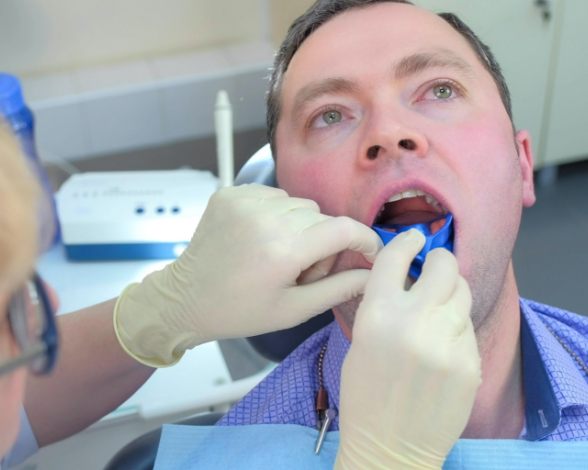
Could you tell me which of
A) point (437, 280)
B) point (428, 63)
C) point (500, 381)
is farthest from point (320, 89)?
point (500, 381)

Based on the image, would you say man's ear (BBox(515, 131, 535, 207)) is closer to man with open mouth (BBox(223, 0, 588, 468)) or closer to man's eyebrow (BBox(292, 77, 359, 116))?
man with open mouth (BBox(223, 0, 588, 468))

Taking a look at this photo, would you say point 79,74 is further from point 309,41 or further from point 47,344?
point 47,344

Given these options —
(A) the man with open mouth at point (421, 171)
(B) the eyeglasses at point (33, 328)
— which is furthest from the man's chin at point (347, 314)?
(B) the eyeglasses at point (33, 328)

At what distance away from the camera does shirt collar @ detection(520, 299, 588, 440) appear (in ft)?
3.59

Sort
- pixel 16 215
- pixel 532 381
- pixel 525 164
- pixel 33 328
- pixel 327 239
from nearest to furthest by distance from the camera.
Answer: pixel 16 215
pixel 33 328
pixel 327 239
pixel 532 381
pixel 525 164

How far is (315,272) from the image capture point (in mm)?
1067

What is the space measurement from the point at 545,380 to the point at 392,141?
45 cm

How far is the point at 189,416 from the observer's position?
4.51 ft

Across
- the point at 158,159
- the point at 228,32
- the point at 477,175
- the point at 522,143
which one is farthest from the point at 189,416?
the point at 228,32

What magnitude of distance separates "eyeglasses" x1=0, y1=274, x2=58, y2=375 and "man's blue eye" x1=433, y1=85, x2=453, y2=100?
74 cm

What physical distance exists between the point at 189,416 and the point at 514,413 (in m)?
0.60

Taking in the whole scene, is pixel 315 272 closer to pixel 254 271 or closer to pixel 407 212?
pixel 254 271

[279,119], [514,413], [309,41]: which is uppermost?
[309,41]

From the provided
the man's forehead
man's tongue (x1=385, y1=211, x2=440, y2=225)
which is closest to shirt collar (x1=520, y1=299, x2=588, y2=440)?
man's tongue (x1=385, y1=211, x2=440, y2=225)
